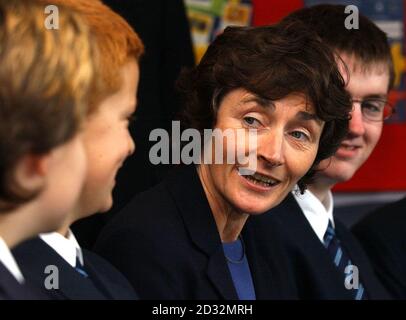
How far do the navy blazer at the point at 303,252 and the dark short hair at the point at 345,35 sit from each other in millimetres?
351

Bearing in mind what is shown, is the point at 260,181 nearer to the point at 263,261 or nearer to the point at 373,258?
the point at 263,261

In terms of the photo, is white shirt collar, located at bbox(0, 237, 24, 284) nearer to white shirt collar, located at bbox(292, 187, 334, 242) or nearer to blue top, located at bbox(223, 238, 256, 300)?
blue top, located at bbox(223, 238, 256, 300)

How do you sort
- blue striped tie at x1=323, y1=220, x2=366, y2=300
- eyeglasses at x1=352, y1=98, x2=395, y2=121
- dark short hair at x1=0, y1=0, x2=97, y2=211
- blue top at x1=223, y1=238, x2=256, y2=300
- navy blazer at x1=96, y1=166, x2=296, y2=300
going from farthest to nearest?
eyeglasses at x1=352, y1=98, x2=395, y2=121 < blue striped tie at x1=323, y1=220, x2=366, y2=300 < blue top at x1=223, y1=238, x2=256, y2=300 < navy blazer at x1=96, y1=166, x2=296, y2=300 < dark short hair at x1=0, y1=0, x2=97, y2=211

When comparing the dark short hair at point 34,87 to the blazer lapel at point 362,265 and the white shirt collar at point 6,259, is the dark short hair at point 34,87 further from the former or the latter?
the blazer lapel at point 362,265

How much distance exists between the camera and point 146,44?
1.97 meters

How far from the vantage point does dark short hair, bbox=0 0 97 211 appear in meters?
0.89

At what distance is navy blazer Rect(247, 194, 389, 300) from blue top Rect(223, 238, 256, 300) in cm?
8

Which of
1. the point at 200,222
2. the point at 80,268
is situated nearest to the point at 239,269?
the point at 200,222

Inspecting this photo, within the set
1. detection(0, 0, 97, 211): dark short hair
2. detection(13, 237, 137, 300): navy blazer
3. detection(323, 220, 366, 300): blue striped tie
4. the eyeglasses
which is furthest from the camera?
the eyeglasses

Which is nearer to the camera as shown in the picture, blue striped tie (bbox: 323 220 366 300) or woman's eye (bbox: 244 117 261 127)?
woman's eye (bbox: 244 117 261 127)

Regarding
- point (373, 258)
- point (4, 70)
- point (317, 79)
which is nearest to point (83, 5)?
point (4, 70)

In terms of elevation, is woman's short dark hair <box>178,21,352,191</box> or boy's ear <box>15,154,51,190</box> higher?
boy's ear <box>15,154,51,190</box>

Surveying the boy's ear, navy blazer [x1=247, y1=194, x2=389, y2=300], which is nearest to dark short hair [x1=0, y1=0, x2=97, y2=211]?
the boy's ear

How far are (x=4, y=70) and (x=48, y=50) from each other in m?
0.05
